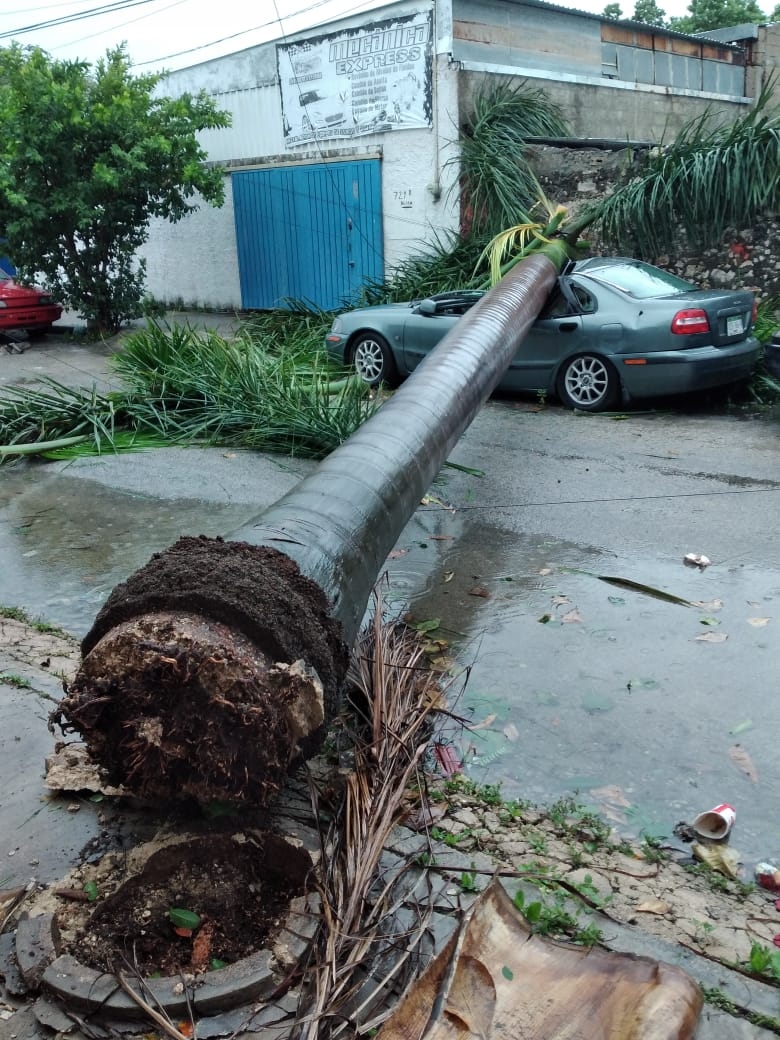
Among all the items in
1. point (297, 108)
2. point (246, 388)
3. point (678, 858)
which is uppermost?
point (297, 108)

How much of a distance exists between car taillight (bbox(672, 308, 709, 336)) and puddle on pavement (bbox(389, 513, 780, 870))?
148 inches

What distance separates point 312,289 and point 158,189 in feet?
9.92

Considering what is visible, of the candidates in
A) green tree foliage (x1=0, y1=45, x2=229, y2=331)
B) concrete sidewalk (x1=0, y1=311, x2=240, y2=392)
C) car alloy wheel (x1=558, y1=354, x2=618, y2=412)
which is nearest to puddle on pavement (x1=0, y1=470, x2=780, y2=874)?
car alloy wheel (x1=558, y1=354, x2=618, y2=412)

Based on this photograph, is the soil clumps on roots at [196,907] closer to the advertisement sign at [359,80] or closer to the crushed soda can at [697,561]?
the crushed soda can at [697,561]

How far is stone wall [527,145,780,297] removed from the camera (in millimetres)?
10938

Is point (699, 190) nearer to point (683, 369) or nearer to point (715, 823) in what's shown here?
point (683, 369)

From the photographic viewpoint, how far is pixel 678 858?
115 inches

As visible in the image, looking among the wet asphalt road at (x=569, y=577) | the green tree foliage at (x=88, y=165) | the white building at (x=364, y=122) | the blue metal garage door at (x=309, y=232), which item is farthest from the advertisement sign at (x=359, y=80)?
the wet asphalt road at (x=569, y=577)

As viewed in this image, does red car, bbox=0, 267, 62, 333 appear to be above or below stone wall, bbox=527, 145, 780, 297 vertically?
below

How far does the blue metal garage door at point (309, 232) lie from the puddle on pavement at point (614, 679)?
414 inches

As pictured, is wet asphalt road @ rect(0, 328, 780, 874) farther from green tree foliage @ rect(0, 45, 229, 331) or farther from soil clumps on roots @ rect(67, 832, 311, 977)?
green tree foliage @ rect(0, 45, 229, 331)

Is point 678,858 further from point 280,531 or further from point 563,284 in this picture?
point 563,284

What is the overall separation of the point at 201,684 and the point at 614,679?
2.20 metres

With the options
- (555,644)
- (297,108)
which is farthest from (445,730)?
(297,108)
